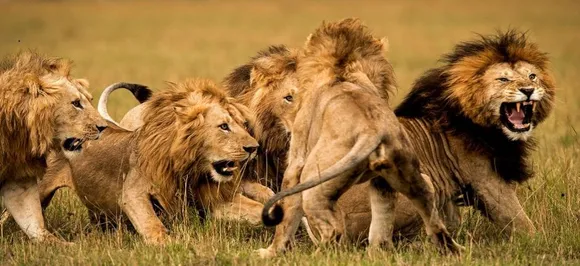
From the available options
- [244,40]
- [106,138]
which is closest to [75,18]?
[244,40]

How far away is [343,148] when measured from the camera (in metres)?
4.84

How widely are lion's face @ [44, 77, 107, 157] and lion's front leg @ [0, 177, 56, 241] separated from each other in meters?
0.33

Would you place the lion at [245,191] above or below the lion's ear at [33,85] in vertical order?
below

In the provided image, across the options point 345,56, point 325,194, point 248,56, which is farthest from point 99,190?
point 248,56

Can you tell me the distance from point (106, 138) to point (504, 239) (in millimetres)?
2430

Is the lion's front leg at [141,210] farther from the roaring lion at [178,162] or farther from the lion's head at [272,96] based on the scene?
the lion's head at [272,96]

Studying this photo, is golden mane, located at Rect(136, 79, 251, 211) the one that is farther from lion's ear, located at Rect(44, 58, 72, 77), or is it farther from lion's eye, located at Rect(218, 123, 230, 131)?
lion's ear, located at Rect(44, 58, 72, 77)

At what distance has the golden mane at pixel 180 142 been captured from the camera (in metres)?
6.11

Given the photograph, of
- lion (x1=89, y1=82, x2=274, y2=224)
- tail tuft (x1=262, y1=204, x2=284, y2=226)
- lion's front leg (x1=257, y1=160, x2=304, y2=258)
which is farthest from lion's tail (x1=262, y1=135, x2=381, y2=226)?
lion (x1=89, y1=82, x2=274, y2=224)

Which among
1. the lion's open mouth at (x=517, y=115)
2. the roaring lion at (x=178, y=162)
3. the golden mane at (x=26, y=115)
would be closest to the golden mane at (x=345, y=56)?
the lion's open mouth at (x=517, y=115)

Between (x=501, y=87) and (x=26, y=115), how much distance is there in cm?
248

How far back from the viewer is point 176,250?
214 inches

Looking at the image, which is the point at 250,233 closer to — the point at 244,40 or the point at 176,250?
the point at 176,250

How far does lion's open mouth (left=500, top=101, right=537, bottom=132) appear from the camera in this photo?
230 inches
